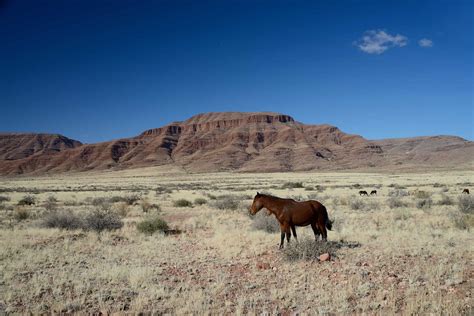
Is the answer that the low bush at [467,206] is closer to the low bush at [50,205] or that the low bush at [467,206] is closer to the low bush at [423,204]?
the low bush at [423,204]

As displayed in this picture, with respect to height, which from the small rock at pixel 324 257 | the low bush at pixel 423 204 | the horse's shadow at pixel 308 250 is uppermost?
the horse's shadow at pixel 308 250

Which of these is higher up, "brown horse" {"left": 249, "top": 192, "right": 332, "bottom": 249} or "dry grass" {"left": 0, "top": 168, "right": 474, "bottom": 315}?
"brown horse" {"left": 249, "top": 192, "right": 332, "bottom": 249}

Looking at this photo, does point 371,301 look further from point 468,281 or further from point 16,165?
point 16,165

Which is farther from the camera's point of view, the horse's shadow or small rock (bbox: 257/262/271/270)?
the horse's shadow

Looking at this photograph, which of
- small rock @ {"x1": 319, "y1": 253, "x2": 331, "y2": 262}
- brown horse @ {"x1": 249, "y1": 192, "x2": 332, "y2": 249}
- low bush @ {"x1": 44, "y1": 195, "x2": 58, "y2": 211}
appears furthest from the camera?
low bush @ {"x1": 44, "y1": 195, "x2": 58, "y2": 211}

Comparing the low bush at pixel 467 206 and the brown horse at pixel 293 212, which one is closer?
A: the brown horse at pixel 293 212

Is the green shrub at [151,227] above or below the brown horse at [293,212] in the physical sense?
below

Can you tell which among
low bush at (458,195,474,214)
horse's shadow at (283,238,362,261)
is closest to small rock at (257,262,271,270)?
horse's shadow at (283,238,362,261)

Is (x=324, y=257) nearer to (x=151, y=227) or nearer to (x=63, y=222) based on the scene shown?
(x=151, y=227)

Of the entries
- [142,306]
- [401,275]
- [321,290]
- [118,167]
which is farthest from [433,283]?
[118,167]

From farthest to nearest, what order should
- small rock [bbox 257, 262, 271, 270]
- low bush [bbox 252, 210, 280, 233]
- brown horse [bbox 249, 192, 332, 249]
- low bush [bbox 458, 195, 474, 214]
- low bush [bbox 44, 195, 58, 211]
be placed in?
1. low bush [bbox 44, 195, 58, 211]
2. low bush [bbox 458, 195, 474, 214]
3. low bush [bbox 252, 210, 280, 233]
4. brown horse [bbox 249, 192, 332, 249]
5. small rock [bbox 257, 262, 271, 270]

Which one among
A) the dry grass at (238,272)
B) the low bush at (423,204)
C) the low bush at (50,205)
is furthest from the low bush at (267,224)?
the low bush at (50,205)

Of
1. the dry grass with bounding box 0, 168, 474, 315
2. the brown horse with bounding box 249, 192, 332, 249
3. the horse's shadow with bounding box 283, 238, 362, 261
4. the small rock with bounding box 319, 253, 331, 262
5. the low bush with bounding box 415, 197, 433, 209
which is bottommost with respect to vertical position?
the low bush with bounding box 415, 197, 433, 209

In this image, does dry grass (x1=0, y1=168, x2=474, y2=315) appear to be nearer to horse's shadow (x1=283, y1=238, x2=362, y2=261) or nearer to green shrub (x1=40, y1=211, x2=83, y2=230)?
horse's shadow (x1=283, y1=238, x2=362, y2=261)
